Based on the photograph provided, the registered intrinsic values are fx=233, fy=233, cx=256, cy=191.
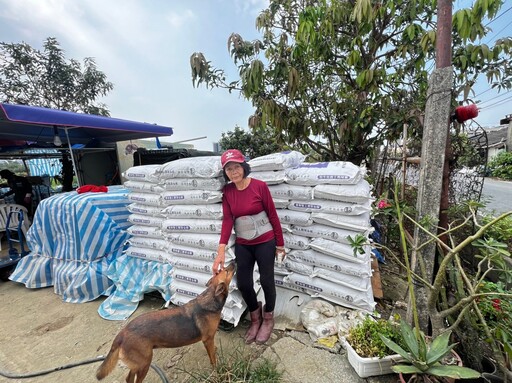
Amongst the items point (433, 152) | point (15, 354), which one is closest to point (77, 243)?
→ point (15, 354)

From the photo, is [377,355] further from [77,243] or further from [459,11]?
[77,243]

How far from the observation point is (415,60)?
2.89 m

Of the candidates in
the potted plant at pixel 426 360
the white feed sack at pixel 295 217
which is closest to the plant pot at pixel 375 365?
the potted plant at pixel 426 360

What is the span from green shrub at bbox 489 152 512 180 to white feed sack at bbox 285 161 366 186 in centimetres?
1735

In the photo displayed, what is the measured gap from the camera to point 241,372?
1.58 meters

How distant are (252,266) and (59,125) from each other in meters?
3.49

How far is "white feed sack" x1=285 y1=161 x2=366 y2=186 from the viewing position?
210cm

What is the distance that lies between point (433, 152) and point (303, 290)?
1654mm

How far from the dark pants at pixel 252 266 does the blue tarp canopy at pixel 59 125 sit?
3186 millimetres

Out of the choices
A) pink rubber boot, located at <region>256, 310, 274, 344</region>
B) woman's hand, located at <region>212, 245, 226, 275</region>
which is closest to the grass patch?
pink rubber boot, located at <region>256, 310, 274, 344</region>

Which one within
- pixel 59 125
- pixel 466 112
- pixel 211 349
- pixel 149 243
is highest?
pixel 59 125

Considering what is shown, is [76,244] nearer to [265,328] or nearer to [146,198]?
[146,198]

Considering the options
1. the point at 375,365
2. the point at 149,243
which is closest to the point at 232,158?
the point at 375,365

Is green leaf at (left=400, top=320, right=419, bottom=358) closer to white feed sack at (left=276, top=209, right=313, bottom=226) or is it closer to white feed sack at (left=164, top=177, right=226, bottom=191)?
white feed sack at (left=276, top=209, right=313, bottom=226)
